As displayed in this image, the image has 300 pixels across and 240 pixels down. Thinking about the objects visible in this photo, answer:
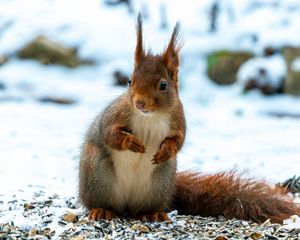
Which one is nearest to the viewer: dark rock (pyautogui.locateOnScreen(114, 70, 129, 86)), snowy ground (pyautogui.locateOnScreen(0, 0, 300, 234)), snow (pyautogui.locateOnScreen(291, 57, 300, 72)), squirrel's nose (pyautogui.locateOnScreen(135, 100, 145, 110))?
squirrel's nose (pyautogui.locateOnScreen(135, 100, 145, 110))

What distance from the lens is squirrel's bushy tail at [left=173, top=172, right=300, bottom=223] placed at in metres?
3.49

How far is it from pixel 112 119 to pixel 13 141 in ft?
11.6

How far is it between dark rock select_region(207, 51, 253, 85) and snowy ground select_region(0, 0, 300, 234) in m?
0.12

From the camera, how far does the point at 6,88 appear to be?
28.8ft

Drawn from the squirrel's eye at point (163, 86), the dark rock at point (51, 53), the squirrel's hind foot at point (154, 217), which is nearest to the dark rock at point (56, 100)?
the dark rock at point (51, 53)

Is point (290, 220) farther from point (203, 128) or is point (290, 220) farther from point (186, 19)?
point (186, 19)

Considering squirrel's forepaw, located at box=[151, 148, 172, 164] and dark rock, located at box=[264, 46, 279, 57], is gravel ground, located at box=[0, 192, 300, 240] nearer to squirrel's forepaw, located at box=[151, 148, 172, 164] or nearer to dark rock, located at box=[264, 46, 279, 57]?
squirrel's forepaw, located at box=[151, 148, 172, 164]

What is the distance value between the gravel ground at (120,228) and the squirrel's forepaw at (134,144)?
14.4 inches

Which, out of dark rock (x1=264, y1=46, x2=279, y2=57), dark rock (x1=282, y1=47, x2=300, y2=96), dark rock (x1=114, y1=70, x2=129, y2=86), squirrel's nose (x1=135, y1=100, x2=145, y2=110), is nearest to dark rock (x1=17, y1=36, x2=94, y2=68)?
dark rock (x1=114, y1=70, x2=129, y2=86)

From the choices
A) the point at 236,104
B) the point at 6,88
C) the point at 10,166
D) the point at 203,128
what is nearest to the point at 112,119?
the point at 10,166

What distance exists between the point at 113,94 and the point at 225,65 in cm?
431


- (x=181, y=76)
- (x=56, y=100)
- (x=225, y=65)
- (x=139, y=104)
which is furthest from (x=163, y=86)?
(x=225, y=65)

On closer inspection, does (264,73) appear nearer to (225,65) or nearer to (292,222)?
(225,65)

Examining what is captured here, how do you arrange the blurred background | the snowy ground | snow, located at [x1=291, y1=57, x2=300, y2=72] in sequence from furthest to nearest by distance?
snow, located at [x1=291, y1=57, x2=300, y2=72] → the blurred background → the snowy ground
